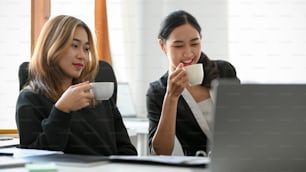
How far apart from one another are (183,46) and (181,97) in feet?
0.59

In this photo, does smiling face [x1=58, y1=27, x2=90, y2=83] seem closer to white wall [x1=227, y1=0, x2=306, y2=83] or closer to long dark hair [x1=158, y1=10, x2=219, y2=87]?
long dark hair [x1=158, y1=10, x2=219, y2=87]

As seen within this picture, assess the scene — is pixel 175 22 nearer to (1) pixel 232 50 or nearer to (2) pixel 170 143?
(2) pixel 170 143

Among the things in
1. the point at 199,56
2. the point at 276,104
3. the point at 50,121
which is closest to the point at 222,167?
the point at 276,104

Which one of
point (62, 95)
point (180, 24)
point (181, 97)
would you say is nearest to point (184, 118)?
point (181, 97)

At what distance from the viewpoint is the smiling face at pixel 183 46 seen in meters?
1.69

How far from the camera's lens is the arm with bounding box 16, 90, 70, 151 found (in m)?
1.33

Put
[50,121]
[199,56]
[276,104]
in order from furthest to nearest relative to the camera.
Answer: [199,56]
[50,121]
[276,104]

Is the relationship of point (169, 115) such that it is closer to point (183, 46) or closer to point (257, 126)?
point (183, 46)

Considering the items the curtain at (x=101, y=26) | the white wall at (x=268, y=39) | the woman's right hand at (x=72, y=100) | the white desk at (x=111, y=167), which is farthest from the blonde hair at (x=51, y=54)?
the white wall at (x=268, y=39)

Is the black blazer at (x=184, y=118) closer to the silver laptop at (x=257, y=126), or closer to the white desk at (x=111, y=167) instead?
the white desk at (x=111, y=167)

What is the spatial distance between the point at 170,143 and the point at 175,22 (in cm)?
45

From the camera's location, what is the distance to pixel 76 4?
8.57 ft

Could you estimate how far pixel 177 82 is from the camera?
1.55m

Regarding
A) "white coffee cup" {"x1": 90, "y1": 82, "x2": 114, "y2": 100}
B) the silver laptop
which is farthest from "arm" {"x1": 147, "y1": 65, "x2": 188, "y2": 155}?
the silver laptop
